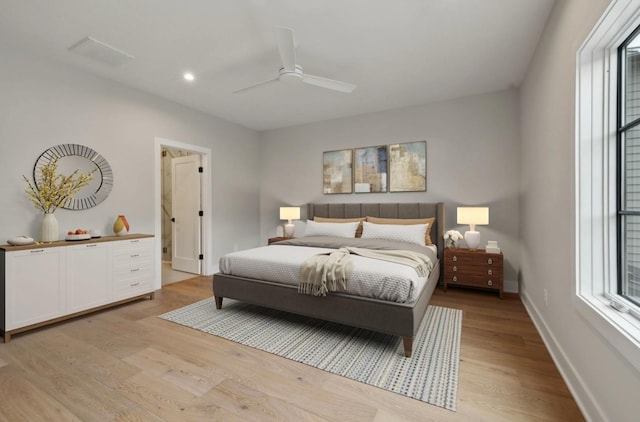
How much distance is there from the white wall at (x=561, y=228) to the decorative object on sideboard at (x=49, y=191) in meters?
4.26

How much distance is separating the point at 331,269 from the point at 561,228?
66.7 inches

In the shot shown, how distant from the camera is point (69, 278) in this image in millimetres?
2676

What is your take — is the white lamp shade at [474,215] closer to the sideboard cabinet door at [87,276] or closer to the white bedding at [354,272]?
the white bedding at [354,272]

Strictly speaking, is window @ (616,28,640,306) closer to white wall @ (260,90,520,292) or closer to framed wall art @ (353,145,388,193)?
white wall @ (260,90,520,292)

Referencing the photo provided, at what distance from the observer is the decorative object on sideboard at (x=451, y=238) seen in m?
3.61

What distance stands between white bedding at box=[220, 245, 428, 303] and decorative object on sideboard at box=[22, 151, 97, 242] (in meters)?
1.67

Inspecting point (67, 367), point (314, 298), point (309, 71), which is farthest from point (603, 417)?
point (309, 71)

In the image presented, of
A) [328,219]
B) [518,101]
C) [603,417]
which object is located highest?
[518,101]

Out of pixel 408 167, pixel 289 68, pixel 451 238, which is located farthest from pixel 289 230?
pixel 289 68

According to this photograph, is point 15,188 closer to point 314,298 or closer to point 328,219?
point 314,298

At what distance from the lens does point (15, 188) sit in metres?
2.59

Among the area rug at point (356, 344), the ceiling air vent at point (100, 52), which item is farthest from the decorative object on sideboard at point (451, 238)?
the ceiling air vent at point (100, 52)

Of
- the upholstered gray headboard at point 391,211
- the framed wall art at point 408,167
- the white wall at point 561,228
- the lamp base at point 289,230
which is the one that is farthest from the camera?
the lamp base at point 289,230

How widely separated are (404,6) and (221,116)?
349 cm
